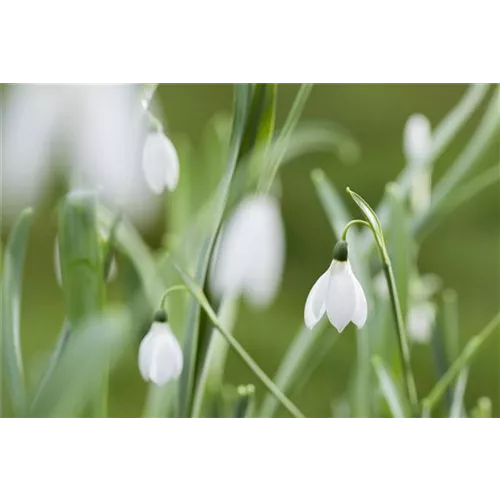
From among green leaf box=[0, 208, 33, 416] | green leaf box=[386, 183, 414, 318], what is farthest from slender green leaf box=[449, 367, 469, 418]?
green leaf box=[0, 208, 33, 416]

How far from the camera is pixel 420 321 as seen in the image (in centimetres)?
145

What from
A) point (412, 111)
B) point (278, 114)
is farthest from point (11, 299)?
point (412, 111)

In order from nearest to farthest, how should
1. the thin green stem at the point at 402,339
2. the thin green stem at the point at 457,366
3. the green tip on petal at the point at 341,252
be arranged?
the green tip on petal at the point at 341,252
the thin green stem at the point at 402,339
the thin green stem at the point at 457,366

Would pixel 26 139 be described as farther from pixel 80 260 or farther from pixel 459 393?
pixel 459 393

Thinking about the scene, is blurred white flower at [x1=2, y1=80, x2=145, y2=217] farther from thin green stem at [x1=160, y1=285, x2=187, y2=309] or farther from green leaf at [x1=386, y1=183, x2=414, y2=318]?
green leaf at [x1=386, y1=183, x2=414, y2=318]

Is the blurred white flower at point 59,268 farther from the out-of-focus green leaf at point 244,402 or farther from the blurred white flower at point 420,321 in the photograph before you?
the blurred white flower at point 420,321

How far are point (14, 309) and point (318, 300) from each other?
517 millimetres

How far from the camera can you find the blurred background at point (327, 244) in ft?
4.68

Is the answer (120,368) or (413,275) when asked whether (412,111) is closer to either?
(413,275)

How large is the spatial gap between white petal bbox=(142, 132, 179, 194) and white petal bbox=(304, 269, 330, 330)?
12.3 inches

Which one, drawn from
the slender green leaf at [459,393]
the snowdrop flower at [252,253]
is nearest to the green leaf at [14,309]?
the snowdrop flower at [252,253]

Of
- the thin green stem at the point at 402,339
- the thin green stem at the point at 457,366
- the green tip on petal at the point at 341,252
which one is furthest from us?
the thin green stem at the point at 457,366

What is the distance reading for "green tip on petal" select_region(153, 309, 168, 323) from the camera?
4.33 feet

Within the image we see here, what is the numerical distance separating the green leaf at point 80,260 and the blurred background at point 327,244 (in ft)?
0.24
